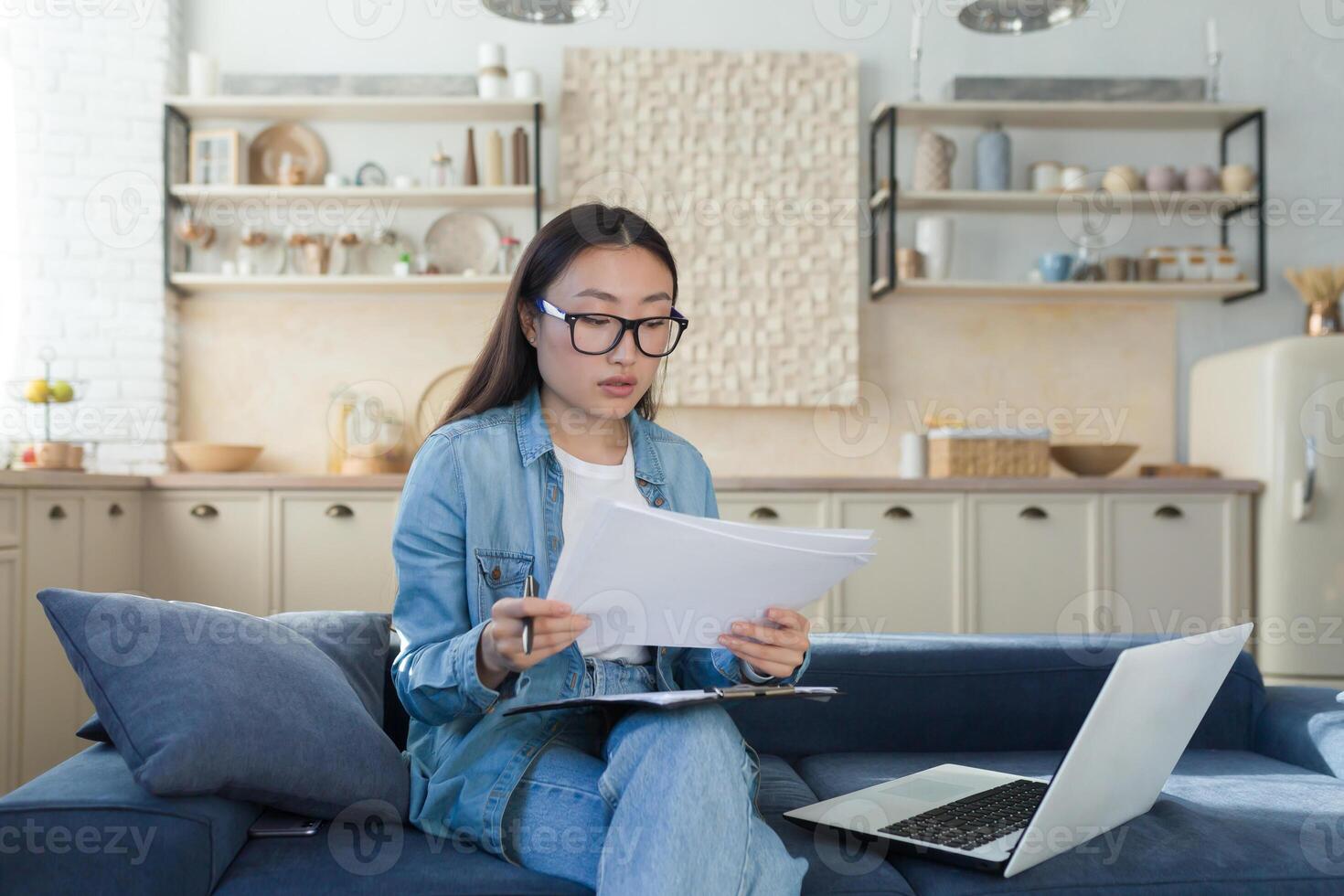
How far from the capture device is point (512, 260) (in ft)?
13.8

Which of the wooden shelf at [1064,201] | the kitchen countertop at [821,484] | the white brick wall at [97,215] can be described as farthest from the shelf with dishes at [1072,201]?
the white brick wall at [97,215]

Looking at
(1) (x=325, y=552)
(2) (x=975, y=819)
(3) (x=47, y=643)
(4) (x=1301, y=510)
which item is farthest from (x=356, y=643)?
(4) (x=1301, y=510)

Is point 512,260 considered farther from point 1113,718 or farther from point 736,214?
point 1113,718

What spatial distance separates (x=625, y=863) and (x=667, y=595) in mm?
273

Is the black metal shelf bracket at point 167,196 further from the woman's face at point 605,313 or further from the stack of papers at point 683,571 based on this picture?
the stack of papers at point 683,571

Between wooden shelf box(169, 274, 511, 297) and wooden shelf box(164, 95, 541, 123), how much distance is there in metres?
0.59

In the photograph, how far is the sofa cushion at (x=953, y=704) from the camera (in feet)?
6.59

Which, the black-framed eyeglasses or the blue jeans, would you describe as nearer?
the blue jeans

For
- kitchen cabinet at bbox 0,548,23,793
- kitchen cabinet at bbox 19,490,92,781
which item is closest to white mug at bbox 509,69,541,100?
kitchen cabinet at bbox 19,490,92,781

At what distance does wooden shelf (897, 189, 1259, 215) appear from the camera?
13.8 ft

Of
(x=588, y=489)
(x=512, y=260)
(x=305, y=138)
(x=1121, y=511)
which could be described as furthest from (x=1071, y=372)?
(x=588, y=489)

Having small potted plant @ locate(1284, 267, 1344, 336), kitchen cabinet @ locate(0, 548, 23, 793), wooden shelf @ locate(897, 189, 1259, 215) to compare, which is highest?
wooden shelf @ locate(897, 189, 1259, 215)

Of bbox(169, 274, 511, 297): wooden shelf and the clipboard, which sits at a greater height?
bbox(169, 274, 511, 297): wooden shelf

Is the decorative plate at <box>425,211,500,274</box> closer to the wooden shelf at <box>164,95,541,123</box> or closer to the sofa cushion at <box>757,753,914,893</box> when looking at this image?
the wooden shelf at <box>164,95,541,123</box>
